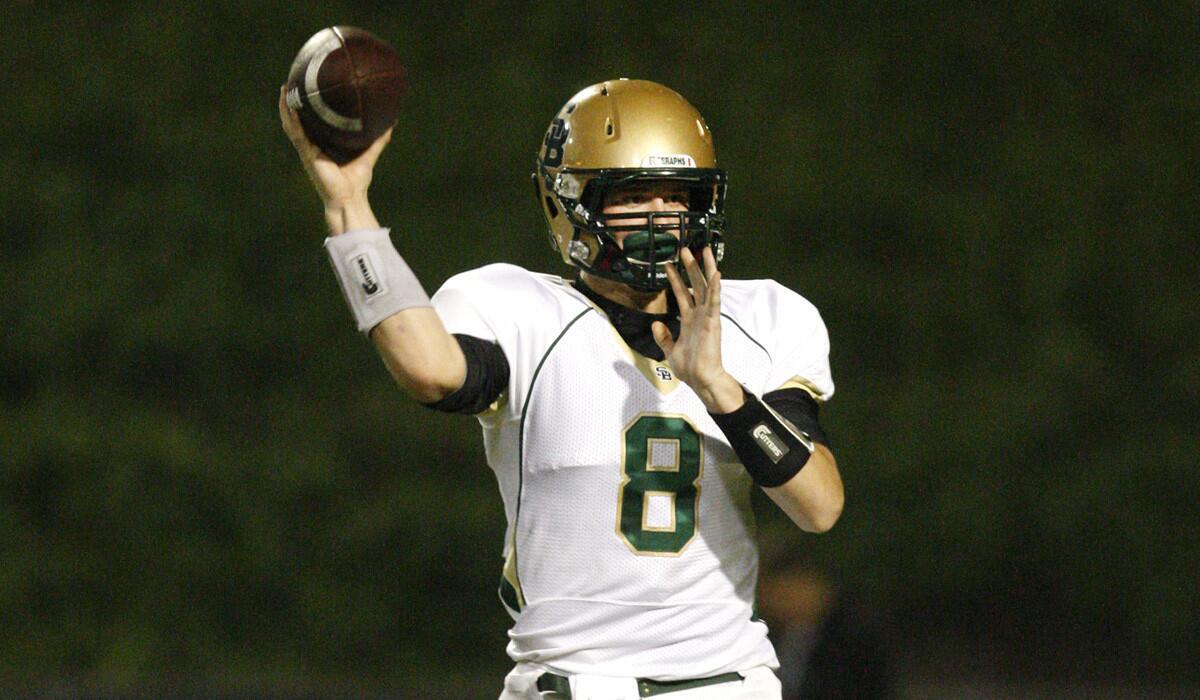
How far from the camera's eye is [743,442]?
1.83 m

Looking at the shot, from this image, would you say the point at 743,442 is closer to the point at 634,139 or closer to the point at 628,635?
the point at 628,635

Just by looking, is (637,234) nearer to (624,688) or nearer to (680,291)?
(680,291)

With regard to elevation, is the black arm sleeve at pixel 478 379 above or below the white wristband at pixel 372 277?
below

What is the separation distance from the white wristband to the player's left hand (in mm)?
321

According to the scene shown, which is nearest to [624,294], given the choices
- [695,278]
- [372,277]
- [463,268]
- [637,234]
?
[637,234]

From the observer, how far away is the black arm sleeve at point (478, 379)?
5.78ft

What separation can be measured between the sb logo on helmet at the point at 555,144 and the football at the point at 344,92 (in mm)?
349

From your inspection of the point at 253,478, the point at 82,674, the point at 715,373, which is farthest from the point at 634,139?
the point at 82,674

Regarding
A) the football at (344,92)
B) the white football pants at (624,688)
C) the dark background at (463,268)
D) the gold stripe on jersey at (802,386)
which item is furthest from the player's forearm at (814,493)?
the dark background at (463,268)

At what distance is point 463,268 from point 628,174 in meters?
2.18

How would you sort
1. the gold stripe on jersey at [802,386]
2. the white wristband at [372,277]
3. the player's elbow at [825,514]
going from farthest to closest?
the gold stripe on jersey at [802,386], the player's elbow at [825,514], the white wristband at [372,277]

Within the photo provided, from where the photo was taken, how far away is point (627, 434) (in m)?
1.89

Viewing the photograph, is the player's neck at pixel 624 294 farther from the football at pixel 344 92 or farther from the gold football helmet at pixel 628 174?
the football at pixel 344 92

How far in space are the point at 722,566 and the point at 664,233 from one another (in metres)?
0.44
